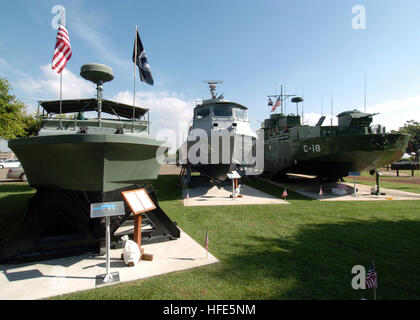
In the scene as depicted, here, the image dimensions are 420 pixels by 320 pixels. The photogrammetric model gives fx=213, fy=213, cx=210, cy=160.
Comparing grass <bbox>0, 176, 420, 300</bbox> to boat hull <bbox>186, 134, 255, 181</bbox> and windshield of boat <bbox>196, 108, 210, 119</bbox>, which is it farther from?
windshield of boat <bbox>196, 108, 210, 119</bbox>

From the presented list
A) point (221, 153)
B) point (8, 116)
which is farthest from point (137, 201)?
point (8, 116)

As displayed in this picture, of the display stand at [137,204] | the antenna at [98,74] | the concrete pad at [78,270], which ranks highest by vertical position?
the antenna at [98,74]

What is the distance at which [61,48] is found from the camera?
491 cm

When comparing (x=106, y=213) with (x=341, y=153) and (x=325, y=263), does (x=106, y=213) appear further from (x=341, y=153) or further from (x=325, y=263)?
(x=341, y=153)

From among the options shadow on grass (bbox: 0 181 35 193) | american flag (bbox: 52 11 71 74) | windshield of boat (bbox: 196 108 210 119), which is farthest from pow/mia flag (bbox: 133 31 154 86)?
shadow on grass (bbox: 0 181 35 193)

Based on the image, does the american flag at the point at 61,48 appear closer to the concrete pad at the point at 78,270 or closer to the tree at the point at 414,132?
the concrete pad at the point at 78,270

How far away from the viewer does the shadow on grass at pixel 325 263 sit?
2906 mm

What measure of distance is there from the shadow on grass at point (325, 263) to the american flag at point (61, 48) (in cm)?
554

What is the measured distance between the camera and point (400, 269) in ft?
11.5

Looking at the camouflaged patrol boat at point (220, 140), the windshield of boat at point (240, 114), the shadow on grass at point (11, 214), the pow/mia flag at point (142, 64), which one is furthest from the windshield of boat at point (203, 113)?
the shadow on grass at point (11, 214)
